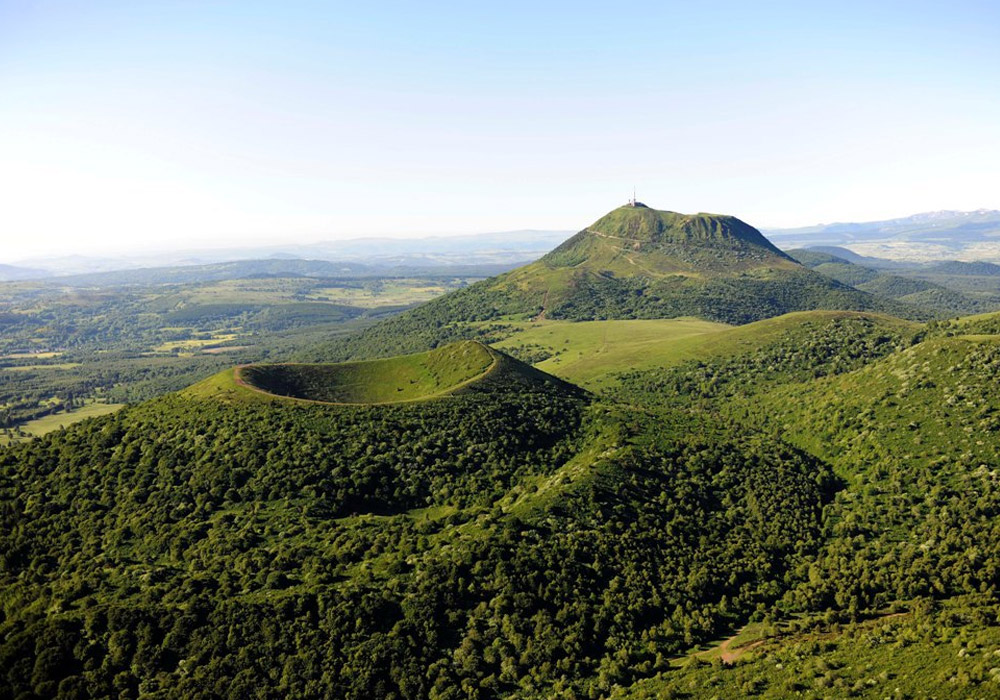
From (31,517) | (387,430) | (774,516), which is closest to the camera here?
(31,517)

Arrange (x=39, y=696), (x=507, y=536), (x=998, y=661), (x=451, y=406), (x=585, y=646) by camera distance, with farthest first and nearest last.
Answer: (x=451, y=406)
(x=507, y=536)
(x=585, y=646)
(x=39, y=696)
(x=998, y=661)

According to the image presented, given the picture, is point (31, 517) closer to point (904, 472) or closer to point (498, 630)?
point (498, 630)

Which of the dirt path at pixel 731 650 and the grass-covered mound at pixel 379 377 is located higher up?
the grass-covered mound at pixel 379 377

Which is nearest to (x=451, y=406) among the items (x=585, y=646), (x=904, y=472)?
(x=585, y=646)

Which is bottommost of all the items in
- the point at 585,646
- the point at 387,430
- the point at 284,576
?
the point at 585,646

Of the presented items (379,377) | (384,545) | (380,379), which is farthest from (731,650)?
(379,377)

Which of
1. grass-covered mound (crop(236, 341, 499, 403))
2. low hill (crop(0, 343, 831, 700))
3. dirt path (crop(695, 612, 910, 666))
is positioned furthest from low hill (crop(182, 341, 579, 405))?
dirt path (crop(695, 612, 910, 666))

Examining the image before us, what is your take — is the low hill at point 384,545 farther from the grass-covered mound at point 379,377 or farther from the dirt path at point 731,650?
the grass-covered mound at point 379,377

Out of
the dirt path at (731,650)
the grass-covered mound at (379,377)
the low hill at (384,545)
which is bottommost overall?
the dirt path at (731,650)

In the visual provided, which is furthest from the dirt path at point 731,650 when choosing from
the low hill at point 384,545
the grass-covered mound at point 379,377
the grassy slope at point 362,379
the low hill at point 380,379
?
the grassy slope at point 362,379

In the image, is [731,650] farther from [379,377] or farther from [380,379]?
[379,377]

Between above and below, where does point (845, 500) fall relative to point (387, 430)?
below
